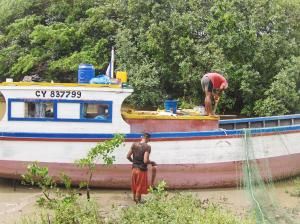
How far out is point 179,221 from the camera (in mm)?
6867

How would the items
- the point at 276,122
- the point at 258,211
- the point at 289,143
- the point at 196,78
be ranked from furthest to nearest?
the point at 196,78, the point at 276,122, the point at 289,143, the point at 258,211

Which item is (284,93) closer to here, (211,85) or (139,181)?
(211,85)

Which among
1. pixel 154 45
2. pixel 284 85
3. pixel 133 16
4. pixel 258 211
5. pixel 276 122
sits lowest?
pixel 258 211

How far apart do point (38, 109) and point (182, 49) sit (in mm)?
7591

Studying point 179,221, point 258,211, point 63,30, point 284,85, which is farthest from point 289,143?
point 63,30

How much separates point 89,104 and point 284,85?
7.47 metres

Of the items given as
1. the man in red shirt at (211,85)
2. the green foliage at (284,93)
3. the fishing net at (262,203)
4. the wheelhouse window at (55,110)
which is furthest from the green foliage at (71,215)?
the green foliage at (284,93)

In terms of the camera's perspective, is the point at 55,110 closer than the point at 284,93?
Yes

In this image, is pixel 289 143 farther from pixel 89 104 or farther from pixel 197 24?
pixel 197 24

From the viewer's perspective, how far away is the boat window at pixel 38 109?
11.0 metres

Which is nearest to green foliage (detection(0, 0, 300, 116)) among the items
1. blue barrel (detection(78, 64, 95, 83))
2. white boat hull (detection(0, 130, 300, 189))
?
white boat hull (detection(0, 130, 300, 189))

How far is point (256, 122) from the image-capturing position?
13.0 m

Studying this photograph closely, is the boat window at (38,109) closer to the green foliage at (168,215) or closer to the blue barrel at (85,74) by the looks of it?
the blue barrel at (85,74)

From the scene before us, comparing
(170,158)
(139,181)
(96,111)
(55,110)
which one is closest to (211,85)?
(170,158)
